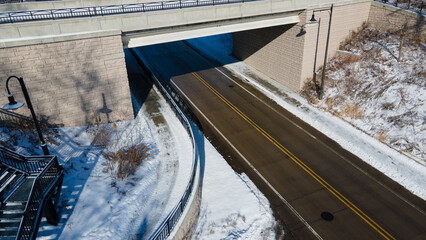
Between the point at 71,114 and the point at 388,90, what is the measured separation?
72.4 feet

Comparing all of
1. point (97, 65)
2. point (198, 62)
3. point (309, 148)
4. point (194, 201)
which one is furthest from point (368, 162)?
point (198, 62)

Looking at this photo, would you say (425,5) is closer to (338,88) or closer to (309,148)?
(338,88)

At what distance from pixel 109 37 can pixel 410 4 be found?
2532 cm

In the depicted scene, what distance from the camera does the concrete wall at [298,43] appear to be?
25250mm

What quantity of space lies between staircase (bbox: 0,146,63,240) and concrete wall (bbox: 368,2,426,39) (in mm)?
27494

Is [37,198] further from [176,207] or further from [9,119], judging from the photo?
[9,119]

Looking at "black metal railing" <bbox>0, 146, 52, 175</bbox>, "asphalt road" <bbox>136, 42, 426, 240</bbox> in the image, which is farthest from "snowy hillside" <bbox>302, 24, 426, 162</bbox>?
"black metal railing" <bbox>0, 146, 52, 175</bbox>

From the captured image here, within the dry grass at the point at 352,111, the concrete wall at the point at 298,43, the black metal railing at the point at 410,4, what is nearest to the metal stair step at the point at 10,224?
the dry grass at the point at 352,111

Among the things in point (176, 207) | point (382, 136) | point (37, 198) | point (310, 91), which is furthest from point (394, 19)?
point (37, 198)

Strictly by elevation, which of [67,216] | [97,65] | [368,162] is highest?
[97,65]

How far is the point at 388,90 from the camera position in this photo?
880 inches

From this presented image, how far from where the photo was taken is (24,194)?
458 inches

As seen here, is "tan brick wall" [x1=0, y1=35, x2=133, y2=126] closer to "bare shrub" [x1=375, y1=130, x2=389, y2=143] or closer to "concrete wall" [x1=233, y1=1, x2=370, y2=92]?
"concrete wall" [x1=233, y1=1, x2=370, y2=92]

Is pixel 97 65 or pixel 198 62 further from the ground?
pixel 97 65
